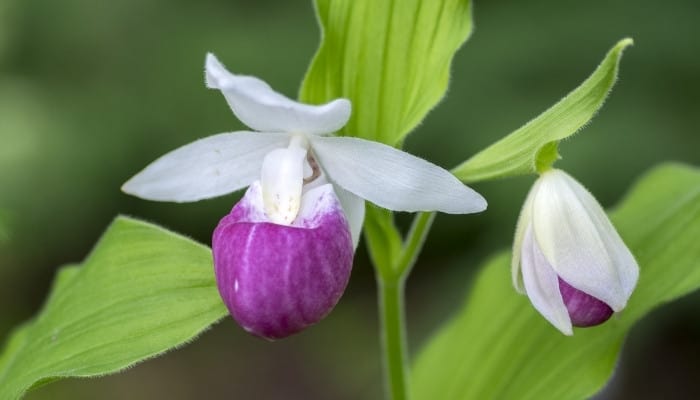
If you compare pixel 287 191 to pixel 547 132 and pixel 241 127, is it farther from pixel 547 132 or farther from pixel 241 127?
pixel 241 127

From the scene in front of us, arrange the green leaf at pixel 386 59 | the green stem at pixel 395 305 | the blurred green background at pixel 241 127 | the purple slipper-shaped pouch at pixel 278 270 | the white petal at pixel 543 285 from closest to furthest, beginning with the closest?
1. the purple slipper-shaped pouch at pixel 278 270
2. the white petal at pixel 543 285
3. the green leaf at pixel 386 59
4. the green stem at pixel 395 305
5. the blurred green background at pixel 241 127

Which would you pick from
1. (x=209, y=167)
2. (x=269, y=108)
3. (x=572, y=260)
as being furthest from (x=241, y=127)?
(x=572, y=260)

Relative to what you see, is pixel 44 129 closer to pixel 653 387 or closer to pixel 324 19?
pixel 324 19

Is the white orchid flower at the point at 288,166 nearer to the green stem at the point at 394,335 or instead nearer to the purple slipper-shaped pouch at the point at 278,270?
the purple slipper-shaped pouch at the point at 278,270

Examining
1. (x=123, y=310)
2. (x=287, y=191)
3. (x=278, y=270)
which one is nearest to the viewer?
(x=278, y=270)

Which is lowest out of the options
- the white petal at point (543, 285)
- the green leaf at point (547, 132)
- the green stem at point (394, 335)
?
the green stem at point (394, 335)

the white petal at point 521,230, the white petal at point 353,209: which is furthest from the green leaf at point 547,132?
the white petal at point 353,209

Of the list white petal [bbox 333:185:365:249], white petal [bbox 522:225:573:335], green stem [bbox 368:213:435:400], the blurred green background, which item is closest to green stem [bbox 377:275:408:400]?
green stem [bbox 368:213:435:400]

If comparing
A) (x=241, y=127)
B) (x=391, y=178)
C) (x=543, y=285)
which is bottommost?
(x=241, y=127)
